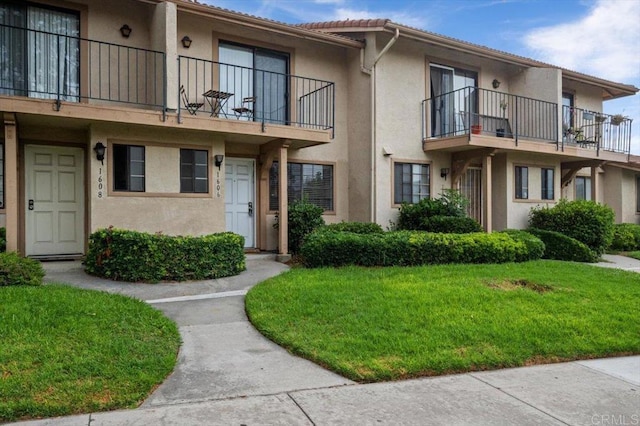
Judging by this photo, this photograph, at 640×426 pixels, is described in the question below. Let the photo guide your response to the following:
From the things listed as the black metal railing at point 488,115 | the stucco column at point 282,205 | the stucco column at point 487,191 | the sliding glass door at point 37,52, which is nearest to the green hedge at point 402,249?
the stucco column at point 282,205

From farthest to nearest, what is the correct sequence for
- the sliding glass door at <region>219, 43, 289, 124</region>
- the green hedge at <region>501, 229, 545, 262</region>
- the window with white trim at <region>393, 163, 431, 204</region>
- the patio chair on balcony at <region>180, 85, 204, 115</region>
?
the window with white trim at <region>393, 163, 431, 204</region>
the sliding glass door at <region>219, 43, 289, 124</region>
the green hedge at <region>501, 229, 545, 262</region>
the patio chair on balcony at <region>180, 85, 204, 115</region>

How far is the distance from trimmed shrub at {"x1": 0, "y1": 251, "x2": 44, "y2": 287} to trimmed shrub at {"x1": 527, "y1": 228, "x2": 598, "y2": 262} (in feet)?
37.3

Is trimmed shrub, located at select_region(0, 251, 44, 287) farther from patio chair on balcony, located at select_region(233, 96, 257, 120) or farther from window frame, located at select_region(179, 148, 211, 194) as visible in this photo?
patio chair on balcony, located at select_region(233, 96, 257, 120)

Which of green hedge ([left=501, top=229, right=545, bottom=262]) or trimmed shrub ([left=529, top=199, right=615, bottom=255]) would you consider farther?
trimmed shrub ([left=529, top=199, right=615, bottom=255])

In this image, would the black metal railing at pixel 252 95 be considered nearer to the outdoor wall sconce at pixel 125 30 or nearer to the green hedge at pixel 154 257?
the outdoor wall sconce at pixel 125 30

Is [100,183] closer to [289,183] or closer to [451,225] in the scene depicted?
[289,183]

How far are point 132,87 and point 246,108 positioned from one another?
2.46m

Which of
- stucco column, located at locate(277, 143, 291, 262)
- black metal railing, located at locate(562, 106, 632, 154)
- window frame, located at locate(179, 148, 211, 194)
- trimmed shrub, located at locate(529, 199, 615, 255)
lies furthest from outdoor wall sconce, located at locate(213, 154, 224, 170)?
black metal railing, located at locate(562, 106, 632, 154)

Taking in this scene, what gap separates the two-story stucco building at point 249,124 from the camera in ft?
31.2

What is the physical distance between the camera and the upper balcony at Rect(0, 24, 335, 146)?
9094 mm

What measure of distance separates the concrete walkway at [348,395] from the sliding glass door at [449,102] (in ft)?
32.1

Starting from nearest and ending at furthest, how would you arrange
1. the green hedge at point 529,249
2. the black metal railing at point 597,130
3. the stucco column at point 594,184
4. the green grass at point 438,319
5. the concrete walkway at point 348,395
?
the concrete walkway at point 348,395
the green grass at point 438,319
the green hedge at point 529,249
the black metal railing at point 597,130
the stucco column at point 594,184

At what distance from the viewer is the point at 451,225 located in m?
12.0

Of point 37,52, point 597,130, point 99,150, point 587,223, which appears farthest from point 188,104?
point 597,130
